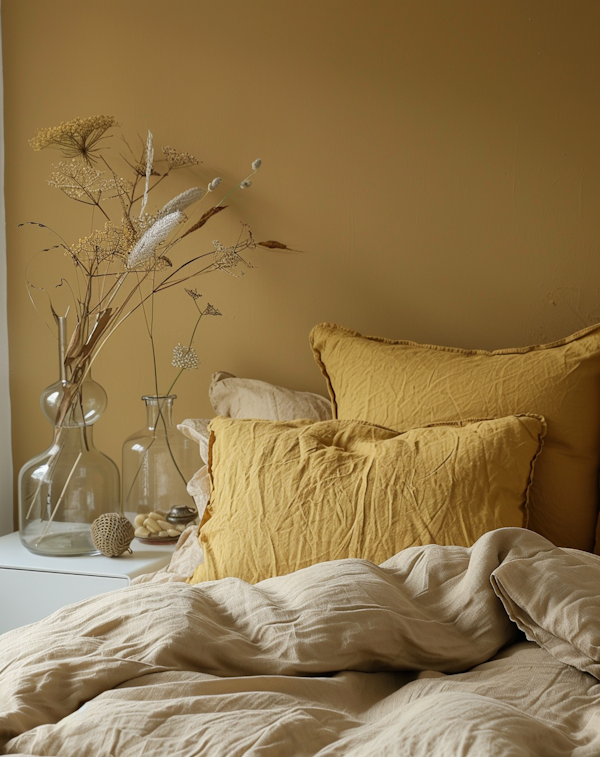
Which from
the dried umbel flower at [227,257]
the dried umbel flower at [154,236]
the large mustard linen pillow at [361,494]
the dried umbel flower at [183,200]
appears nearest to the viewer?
the large mustard linen pillow at [361,494]

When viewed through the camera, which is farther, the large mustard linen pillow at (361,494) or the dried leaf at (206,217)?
the dried leaf at (206,217)

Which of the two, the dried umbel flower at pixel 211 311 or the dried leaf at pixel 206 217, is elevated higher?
the dried leaf at pixel 206 217

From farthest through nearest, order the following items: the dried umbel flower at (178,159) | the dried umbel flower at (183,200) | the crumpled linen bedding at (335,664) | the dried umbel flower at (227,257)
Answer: the dried umbel flower at (178,159) → the dried umbel flower at (227,257) → the dried umbel flower at (183,200) → the crumpled linen bedding at (335,664)

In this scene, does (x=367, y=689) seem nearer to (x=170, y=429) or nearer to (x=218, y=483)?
(x=218, y=483)

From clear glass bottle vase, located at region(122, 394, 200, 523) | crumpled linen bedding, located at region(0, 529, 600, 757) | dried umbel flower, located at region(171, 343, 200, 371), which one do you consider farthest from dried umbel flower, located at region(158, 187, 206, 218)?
crumpled linen bedding, located at region(0, 529, 600, 757)

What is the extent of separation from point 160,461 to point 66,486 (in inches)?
10.0

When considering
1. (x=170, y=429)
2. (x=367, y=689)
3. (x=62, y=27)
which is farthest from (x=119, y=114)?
(x=367, y=689)

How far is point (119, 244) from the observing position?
195cm

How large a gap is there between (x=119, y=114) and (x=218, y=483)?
1236 millimetres

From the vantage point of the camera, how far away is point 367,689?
3.19 feet

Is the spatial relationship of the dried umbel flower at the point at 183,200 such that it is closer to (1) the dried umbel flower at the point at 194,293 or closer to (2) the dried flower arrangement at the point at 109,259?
(2) the dried flower arrangement at the point at 109,259

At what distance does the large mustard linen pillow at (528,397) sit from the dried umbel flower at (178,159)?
772 millimetres

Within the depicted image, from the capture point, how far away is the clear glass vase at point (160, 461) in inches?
81.7

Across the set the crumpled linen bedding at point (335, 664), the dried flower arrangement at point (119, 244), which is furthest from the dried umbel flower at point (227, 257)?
the crumpled linen bedding at point (335, 664)
